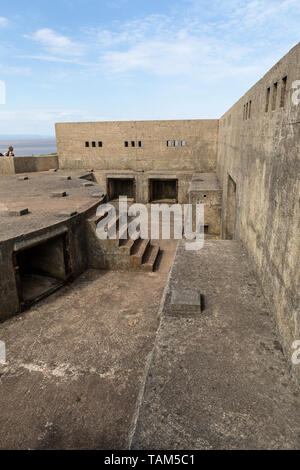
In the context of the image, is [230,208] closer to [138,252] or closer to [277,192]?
[138,252]

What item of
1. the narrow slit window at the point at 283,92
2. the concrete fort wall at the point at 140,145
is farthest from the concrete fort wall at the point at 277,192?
the concrete fort wall at the point at 140,145

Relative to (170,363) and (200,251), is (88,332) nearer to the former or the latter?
(200,251)

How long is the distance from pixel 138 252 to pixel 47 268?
3188 mm

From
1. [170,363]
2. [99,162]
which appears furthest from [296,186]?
[99,162]

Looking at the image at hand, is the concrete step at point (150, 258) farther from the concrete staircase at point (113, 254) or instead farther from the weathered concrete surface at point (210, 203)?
the weathered concrete surface at point (210, 203)

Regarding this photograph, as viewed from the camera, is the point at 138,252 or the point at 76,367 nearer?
the point at 76,367

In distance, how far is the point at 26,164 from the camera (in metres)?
21.2

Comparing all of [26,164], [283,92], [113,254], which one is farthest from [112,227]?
[26,164]

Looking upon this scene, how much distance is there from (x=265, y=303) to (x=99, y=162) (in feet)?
66.2

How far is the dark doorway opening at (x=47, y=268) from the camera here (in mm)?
8860

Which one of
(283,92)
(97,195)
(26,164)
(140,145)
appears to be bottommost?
(97,195)

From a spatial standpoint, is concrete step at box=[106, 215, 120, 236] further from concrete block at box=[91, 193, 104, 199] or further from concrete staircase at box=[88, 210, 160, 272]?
concrete block at box=[91, 193, 104, 199]

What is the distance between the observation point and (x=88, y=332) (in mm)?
6906

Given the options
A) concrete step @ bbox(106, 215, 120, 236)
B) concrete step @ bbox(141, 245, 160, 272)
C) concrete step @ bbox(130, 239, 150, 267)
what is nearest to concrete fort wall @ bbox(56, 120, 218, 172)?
concrete step @ bbox(141, 245, 160, 272)
